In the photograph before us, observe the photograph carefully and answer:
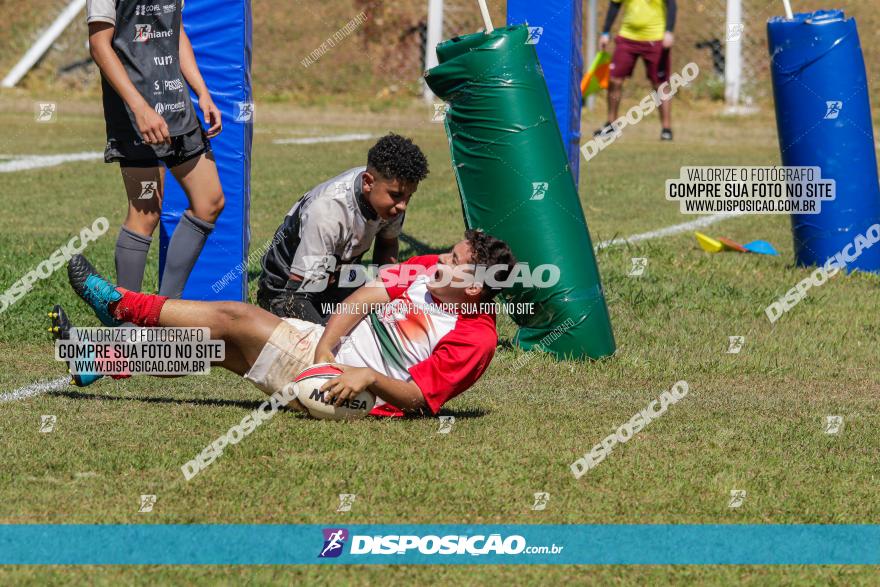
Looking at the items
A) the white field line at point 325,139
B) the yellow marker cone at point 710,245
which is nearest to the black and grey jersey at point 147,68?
the yellow marker cone at point 710,245

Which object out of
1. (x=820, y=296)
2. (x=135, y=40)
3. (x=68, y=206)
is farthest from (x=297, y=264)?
(x=68, y=206)

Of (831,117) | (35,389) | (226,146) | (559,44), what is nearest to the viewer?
(35,389)

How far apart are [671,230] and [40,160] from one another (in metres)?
7.76

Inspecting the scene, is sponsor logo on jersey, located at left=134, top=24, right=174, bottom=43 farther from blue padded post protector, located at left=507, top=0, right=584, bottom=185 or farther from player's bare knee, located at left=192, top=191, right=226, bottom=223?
blue padded post protector, located at left=507, top=0, right=584, bottom=185

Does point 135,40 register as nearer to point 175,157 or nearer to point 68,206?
point 175,157

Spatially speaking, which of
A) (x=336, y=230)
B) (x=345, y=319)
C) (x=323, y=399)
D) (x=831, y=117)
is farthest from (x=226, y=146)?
(x=831, y=117)

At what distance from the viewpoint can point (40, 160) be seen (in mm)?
15672

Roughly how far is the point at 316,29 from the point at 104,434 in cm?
2123

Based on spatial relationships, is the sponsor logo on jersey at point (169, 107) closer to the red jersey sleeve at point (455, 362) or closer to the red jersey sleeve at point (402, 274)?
the red jersey sleeve at point (402, 274)

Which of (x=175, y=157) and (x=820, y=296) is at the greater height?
(x=175, y=157)

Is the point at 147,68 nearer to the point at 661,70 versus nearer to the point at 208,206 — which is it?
the point at 208,206

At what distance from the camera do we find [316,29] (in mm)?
25891

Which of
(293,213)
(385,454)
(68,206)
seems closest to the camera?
(385,454)

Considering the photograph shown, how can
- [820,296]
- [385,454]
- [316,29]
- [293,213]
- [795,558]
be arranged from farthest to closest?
[316,29], [820,296], [293,213], [385,454], [795,558]
